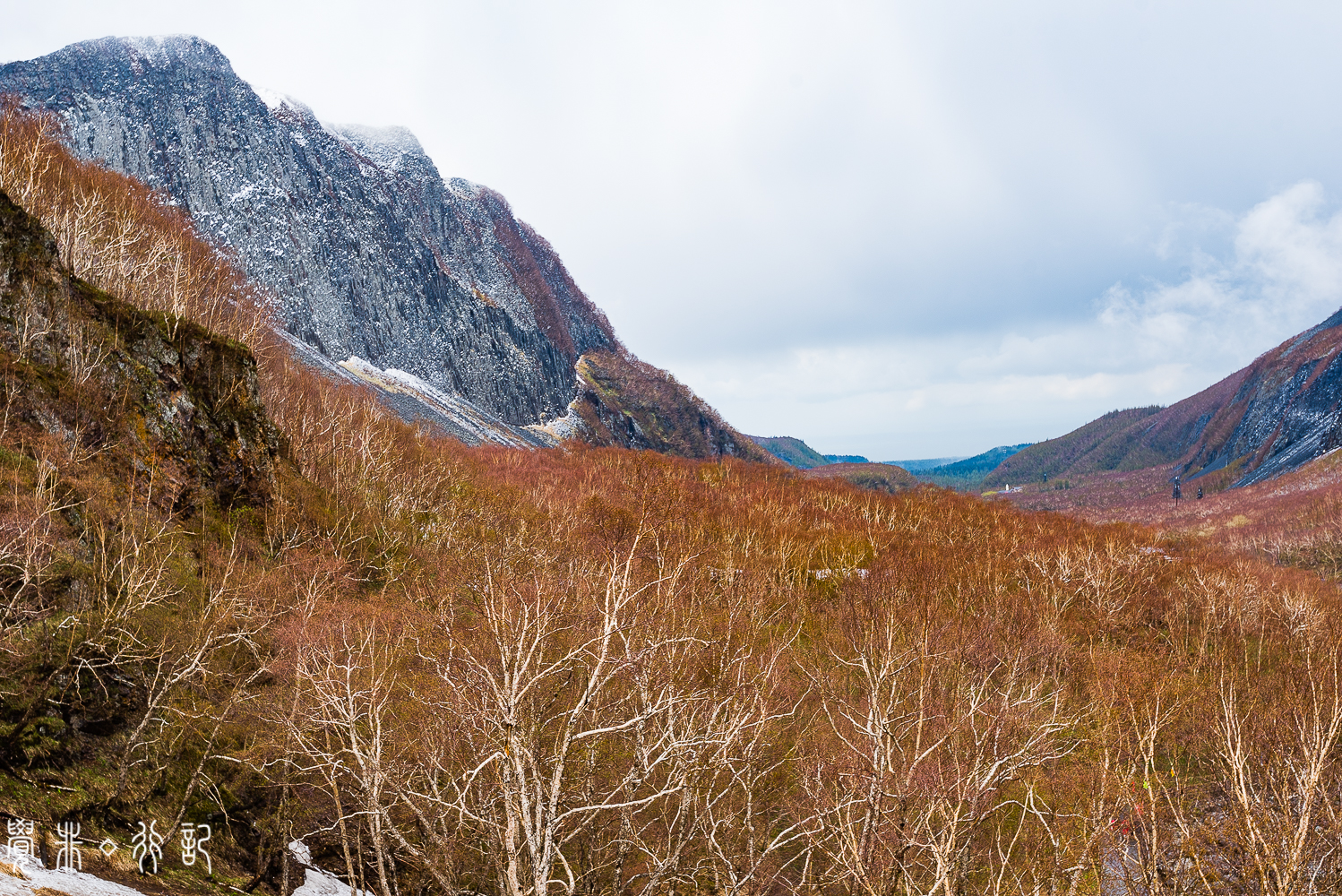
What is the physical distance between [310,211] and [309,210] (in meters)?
0.15

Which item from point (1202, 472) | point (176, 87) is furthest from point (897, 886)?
point (1202, 472)

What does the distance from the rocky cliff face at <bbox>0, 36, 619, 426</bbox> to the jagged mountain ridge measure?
0.16m

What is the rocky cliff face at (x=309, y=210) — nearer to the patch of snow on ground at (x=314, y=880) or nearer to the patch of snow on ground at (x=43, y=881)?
the patch of snow on ground at (x=314, y=880)

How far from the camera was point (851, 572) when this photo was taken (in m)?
37.7

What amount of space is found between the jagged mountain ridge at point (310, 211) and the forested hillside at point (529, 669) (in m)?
27.5

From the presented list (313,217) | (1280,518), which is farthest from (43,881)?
(1280,518)

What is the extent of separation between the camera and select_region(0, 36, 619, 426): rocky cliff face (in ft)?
213

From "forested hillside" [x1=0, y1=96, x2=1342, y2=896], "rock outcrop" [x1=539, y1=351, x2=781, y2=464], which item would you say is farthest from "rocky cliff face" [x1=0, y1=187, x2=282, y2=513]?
"rock outcrop" [x1=539, y1=351, x2=781, y2=464]

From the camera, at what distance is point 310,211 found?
7394 centimetres

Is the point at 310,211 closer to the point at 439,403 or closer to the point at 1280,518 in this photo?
the point at 439,403

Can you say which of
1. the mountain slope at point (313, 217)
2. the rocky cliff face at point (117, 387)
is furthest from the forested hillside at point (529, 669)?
the mountain slope at point (313, 217)

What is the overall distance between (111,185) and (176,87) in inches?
1826

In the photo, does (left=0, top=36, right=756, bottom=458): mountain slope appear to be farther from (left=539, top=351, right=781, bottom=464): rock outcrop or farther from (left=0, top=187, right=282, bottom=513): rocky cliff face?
(left=0, top=187, right=282, bottom=513): rocky cliff face

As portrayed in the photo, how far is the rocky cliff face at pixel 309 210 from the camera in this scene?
64812 mm
